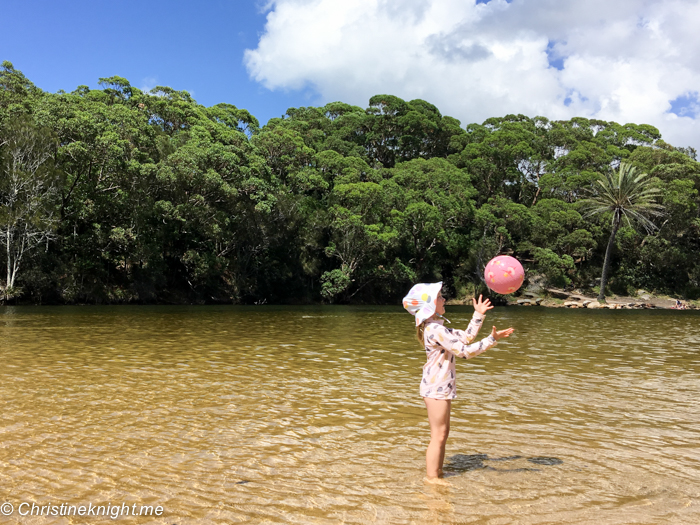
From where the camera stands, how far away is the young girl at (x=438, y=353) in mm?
4840

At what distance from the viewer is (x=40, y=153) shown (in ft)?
99.8

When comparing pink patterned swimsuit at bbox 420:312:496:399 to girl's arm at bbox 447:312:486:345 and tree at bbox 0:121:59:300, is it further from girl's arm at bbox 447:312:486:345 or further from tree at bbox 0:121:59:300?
tree at bbox 0:121:59:300

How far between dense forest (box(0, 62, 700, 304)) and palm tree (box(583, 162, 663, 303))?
1.91 m

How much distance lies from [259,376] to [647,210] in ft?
181

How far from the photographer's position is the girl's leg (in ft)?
16.1

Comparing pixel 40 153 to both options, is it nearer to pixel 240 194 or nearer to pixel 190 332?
pixel 240 194

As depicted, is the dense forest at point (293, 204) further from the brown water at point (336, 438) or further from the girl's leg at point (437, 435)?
the girl's leg at point (437, 435)

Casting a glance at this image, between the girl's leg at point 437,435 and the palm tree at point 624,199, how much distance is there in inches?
2037

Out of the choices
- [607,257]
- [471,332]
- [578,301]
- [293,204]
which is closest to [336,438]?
[471,332]

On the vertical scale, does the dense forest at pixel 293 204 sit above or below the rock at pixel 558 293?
above

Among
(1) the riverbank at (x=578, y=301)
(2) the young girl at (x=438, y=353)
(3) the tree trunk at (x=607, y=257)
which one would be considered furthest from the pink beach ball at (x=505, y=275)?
(3) the tree trunk at (x=607, y=257)

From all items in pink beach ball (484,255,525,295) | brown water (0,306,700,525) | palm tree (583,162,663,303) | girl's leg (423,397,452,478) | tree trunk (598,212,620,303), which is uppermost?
palm tree (583,162,663,303)

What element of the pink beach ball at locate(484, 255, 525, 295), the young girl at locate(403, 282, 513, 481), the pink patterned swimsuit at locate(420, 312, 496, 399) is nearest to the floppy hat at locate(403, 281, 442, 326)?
the young girl at locate(403, 282, 513, 481)

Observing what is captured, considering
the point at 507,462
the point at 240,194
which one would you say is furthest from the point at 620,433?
the point at 240,194
